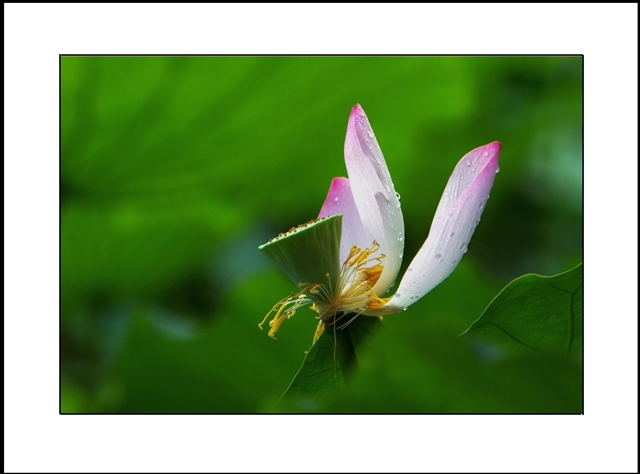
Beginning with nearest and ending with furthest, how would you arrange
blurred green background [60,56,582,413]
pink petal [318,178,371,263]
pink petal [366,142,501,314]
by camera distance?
pink petal [366,142,501,314]
pink petal [318,178,371,263]
blurred green background [60,56,582,413]

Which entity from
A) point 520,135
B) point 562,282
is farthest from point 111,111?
point 562,282

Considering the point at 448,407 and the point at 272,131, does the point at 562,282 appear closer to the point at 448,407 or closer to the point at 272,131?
the point at 448,407

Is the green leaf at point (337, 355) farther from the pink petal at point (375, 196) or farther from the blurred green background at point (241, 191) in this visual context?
the blurred green background at point (241, 191)

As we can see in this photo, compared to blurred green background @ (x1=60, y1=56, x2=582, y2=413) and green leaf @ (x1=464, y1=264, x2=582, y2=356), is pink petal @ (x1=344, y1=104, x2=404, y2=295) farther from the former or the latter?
blurred green background @ (x1=60, y1=56, x2=582, y2=413)

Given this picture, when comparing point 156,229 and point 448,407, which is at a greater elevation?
point 156,229

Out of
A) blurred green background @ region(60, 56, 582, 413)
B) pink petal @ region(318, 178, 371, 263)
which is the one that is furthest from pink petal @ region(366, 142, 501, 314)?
blurred green background @ region(60, 56, 582, 413)

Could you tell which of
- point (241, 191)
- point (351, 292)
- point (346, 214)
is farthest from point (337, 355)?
point (241, 191)

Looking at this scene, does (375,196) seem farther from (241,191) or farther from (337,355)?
(241,191)
